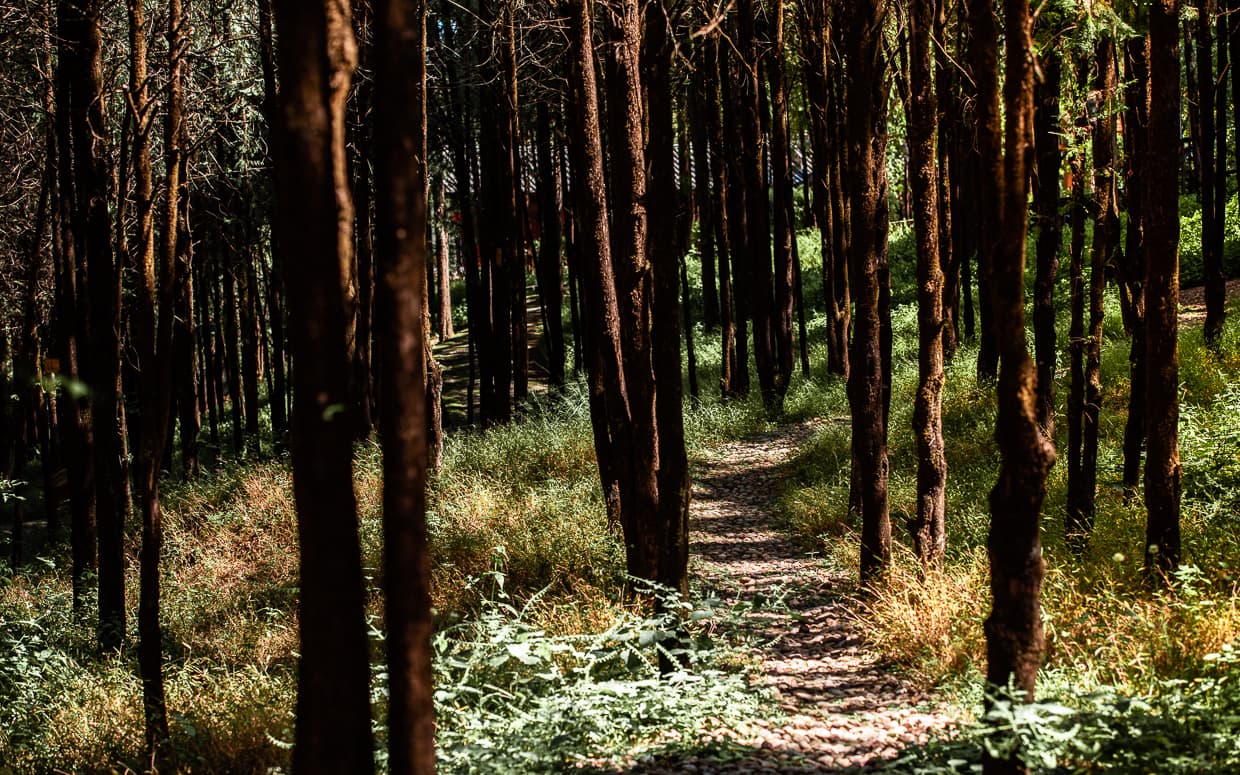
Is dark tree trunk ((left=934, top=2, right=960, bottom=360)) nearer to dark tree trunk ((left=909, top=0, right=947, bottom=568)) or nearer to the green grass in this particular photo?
dark tree trunk ((left=909, top=0, right=947, bottom=568))

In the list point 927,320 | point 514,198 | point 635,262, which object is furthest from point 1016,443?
point 514,198

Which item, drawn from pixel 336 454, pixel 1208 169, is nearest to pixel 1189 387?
pixel 1208 169

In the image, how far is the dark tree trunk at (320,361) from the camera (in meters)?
2.90

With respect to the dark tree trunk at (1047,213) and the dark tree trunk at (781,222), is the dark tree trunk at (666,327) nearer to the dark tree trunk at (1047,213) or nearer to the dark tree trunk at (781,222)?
the dark tree trunk at (1047,213)

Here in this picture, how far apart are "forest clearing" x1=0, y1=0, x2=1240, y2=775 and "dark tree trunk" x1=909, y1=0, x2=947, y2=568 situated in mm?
37

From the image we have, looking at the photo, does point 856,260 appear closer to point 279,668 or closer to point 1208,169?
point 279,668

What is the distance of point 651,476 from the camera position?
6.71 m

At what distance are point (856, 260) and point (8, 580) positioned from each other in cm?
1206

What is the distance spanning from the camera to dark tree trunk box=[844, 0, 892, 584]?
7355mm

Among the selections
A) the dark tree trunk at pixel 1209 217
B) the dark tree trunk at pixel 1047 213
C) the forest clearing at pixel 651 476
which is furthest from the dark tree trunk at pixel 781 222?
the dark tree trunk at pixel 1047 213

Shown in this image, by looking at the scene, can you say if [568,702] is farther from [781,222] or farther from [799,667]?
[781,222]

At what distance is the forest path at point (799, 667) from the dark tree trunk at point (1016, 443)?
38.8 inches

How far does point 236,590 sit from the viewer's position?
1111cm

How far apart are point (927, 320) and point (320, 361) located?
18.0ft
